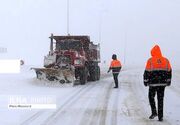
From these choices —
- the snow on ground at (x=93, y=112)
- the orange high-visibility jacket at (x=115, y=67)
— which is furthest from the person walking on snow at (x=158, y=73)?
the orange high-visibility jacket at (x=115, y=67)

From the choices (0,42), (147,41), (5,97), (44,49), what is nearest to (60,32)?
(44,49)

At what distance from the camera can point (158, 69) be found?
34.2ft

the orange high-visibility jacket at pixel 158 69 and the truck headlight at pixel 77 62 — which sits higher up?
the orange high-visibility jacket at pixel 158 69

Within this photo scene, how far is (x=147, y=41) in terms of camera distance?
5285 inches

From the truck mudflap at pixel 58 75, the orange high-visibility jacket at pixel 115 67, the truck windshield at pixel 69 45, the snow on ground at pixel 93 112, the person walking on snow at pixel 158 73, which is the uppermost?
the truck windshield at pixel 69 45

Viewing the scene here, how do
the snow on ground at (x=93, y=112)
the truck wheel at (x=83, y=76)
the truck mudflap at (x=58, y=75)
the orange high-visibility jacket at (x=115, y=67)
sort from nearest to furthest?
the snow on ground at (x=93, y=112) → the orange high-visibility jacket at (x=115, y=67) → the truck mudflap at (x=58, y=75) → the truck wheel at (x=83, y=76)

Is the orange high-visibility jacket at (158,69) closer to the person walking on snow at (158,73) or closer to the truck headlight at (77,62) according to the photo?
the person walking on snow at (158,73)

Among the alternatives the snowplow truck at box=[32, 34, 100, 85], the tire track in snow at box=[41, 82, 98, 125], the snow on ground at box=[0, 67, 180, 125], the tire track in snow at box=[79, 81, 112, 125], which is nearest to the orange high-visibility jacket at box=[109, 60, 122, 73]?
the snowplow truck at box=[32, 34, 100, 85]

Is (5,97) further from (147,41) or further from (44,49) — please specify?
(147,41)

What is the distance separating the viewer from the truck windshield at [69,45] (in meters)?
23.0

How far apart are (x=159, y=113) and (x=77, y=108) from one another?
2.78 metres

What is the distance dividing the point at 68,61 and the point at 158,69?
37.5 feet

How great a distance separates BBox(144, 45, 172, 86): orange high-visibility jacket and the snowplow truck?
10.3 m

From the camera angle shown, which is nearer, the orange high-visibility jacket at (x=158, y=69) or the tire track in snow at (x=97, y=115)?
the tire track in snow at (x=97, y=115)
